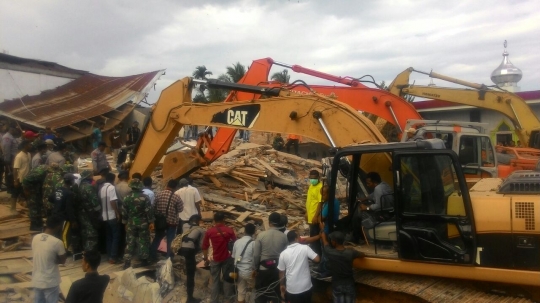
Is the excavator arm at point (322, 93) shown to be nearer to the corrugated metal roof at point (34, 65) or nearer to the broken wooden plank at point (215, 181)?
the broken wooden plank at point (215, 181)

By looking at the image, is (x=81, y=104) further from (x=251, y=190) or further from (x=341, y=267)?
(x=341, y=267)

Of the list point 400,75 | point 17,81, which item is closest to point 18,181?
point 400,75

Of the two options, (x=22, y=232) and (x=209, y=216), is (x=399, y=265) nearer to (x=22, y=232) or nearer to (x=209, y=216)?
(x=209, y=216)

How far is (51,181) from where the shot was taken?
9.52 meters

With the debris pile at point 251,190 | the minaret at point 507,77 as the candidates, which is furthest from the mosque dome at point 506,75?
the debris pile at point 251,190

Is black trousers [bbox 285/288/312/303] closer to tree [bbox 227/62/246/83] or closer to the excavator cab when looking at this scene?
the excavator cab

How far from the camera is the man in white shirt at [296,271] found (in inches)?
245

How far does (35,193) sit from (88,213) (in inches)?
77.0

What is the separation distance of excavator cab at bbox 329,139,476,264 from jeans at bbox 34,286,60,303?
4672 mm

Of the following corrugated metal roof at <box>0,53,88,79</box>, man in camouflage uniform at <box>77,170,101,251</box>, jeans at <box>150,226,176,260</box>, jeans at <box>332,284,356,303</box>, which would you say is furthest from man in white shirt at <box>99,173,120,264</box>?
corrugated metal roof at <box>0,53,88,79</box>

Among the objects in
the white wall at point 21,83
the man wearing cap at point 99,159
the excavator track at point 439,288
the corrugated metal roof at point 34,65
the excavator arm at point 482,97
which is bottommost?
the excavator track at point 439,288

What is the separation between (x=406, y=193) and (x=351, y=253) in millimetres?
1028

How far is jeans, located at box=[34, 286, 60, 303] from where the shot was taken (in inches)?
253

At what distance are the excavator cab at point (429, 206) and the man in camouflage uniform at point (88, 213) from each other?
18.9 ft
